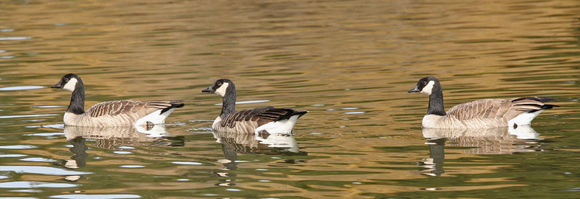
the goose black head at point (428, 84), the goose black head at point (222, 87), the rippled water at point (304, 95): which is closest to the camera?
the rippled water at point (304, 95)

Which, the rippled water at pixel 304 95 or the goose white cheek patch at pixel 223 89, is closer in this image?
the rippled water at pixel 304 95

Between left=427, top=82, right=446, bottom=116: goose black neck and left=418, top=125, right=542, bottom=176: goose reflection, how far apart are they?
557mm

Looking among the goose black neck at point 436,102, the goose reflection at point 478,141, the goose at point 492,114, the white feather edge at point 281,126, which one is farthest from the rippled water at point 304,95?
the goose black neck at point 436,102

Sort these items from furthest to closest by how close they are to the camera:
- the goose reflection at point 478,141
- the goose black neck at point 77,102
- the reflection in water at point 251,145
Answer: the goose black neck at point 77,102 < the reflection in water at point 251,145 < the goose reflection at point 478,141

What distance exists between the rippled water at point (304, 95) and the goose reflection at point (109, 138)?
6 cm

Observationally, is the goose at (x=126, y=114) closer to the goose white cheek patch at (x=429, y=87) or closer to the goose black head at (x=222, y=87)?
the goose black head at (x=222, y=87)

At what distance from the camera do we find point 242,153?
15.2 meters

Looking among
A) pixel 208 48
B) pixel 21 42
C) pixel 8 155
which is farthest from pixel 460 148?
pixel 21 42

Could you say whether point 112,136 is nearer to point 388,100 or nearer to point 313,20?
point 388,100

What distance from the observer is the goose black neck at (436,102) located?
56.2ft

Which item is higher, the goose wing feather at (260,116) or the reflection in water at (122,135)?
the goose wing feather at (260,116)

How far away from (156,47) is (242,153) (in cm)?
1884

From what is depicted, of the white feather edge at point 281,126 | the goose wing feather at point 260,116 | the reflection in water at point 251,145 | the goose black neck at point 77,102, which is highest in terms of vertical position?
the goose black neck at point 77,102

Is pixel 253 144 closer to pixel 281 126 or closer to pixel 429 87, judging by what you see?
pixel 281 126
